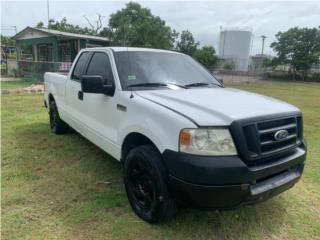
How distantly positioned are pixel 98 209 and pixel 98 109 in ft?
4.32

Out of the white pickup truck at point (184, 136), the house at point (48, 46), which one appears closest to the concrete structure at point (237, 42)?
the house at point (48, 46)

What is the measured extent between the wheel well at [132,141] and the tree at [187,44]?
139 ft

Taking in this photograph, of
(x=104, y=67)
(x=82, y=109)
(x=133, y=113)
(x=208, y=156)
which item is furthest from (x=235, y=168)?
(x=82, y=109)

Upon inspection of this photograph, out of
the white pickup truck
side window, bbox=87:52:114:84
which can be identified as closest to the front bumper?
the white pickup truck

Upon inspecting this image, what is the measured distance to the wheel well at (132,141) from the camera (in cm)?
320

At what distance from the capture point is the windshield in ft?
11.8

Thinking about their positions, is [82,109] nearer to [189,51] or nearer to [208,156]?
[208,156]

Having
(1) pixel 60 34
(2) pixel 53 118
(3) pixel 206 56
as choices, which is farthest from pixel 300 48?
(2) pixel 53 118

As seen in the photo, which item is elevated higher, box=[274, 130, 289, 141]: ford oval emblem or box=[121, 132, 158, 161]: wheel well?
box=[274, 130, 289, 141]: ford oval emblem

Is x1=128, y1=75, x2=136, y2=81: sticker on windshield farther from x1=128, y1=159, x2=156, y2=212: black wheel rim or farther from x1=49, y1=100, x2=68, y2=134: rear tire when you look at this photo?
x1=49, y1=100, x2=68, y2=134: rear tire

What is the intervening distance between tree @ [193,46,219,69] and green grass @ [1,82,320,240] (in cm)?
3717

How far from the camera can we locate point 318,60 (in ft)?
132

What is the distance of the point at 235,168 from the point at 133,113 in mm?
1263

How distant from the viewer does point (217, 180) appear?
2428 mm
